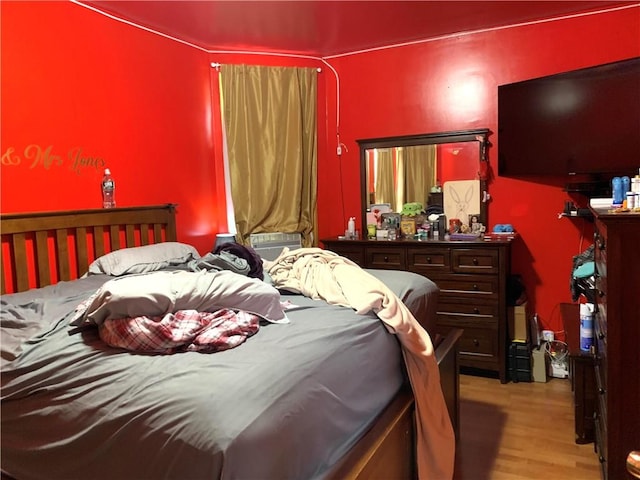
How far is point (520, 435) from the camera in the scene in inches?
103

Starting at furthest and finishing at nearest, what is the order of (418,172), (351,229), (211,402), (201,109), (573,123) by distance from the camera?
(351,229), (418,172), (201,109), (573,123), (211,402)

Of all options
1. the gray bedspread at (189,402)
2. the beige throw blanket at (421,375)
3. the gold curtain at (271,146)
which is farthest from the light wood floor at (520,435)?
the gold curtain at (271,146)

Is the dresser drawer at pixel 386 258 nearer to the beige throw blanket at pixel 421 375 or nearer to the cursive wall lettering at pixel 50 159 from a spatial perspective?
the beige throw blanket at pixel 421 375

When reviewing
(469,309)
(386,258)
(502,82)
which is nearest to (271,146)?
(386,258)

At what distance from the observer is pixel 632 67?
9.19 feet

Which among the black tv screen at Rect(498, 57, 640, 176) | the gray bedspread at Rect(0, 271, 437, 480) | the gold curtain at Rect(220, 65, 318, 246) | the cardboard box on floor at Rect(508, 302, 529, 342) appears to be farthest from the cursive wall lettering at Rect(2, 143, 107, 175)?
the cardboard box on floor at Rect(508, 302, 529, 342)

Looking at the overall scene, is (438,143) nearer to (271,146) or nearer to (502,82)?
(502,82)

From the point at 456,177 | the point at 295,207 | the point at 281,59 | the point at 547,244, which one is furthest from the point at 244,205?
the point at 547,244

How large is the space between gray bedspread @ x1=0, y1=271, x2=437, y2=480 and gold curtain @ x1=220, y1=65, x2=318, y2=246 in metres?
2.22

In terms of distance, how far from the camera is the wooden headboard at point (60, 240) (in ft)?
7.95

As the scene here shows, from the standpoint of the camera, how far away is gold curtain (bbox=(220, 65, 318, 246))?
3.89 metres

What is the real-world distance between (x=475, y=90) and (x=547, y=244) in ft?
4.08

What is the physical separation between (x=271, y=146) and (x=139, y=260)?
65.3 inches

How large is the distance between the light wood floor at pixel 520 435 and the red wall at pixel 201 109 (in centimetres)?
74
